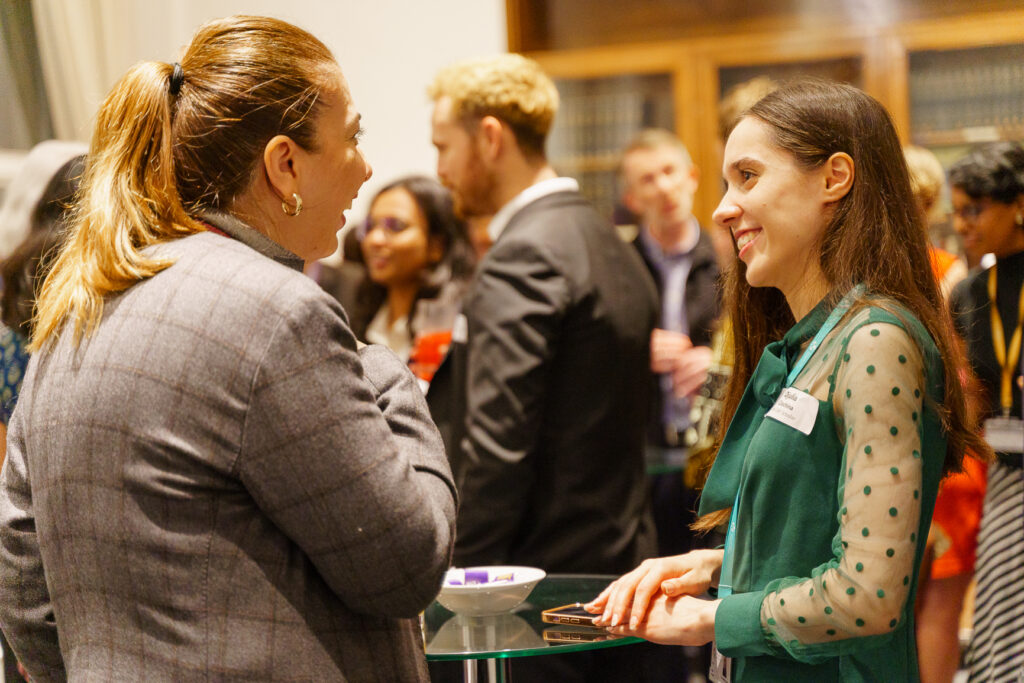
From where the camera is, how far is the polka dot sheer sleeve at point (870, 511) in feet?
3.95

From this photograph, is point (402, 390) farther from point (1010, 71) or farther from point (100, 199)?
point (1010, 71)

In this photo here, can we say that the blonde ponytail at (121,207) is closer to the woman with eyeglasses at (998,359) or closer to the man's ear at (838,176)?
the man's ear at (838,176)

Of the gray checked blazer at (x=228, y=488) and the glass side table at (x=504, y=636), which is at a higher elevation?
the gray checked blazer at (x=228, y=488)

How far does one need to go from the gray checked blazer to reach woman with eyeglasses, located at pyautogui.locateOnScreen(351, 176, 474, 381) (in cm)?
247

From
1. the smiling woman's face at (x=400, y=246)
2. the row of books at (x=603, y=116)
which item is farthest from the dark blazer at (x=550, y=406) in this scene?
the row of books at (x=603, y=116)

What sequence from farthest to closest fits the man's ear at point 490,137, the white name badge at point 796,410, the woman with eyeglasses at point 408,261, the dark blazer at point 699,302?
the dark blazer at point 699,302
the woman with eyeglasses at point 408,261
the man's ear at point 490,137
the white name badge at point 796,410

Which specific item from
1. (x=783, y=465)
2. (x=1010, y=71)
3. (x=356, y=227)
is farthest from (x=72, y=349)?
(x=1010, y=71)

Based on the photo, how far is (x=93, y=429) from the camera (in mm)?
1076

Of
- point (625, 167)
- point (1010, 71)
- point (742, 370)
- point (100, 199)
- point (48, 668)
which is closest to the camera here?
point (100, 199)

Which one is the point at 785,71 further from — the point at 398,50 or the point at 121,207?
the point at 121,207

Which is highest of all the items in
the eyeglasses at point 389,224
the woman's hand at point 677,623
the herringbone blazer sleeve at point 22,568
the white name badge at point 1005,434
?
the herringbone blazer sleeve at point 22,568

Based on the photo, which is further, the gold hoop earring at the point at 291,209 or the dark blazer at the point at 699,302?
the dark blazer at the point at 699,302

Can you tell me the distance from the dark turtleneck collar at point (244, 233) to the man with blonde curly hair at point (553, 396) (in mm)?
1221

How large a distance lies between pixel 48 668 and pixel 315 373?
56cm
